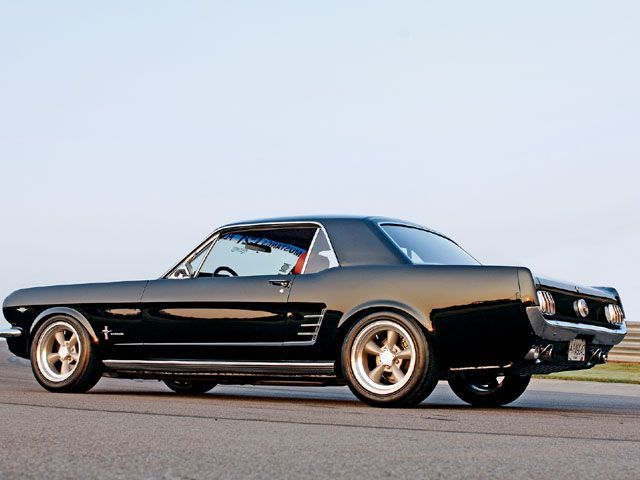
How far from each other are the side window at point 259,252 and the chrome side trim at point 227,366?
730 millimetres

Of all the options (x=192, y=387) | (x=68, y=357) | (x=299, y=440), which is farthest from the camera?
(x=192, y=387)

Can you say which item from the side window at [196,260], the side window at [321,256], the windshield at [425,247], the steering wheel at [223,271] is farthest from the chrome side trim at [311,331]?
the side window at [196,260]

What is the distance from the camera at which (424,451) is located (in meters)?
4.48

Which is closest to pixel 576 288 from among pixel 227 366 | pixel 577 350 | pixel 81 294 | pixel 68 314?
pixel 577 350

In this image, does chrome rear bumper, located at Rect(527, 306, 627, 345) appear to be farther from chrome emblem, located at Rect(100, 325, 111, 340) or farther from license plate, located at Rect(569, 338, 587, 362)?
chrome emblem, located at Rect(100, 325, 111, 340)

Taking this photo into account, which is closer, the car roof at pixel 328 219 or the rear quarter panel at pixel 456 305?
the rear quarter panel at pixel 456 305

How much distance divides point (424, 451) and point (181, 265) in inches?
175

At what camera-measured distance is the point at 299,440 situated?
15.9 ft

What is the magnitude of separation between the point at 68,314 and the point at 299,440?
437 centimetres

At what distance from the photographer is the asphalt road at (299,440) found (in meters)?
3.88

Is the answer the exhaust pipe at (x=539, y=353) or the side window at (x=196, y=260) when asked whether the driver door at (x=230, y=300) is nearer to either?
the side window at (x=196, y=260)

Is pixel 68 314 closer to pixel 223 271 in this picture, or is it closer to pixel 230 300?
pixel 223 271

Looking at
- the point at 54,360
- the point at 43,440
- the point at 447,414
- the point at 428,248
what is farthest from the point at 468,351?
the point at 54,360

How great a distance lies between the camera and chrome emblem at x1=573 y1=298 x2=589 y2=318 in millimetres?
7341
